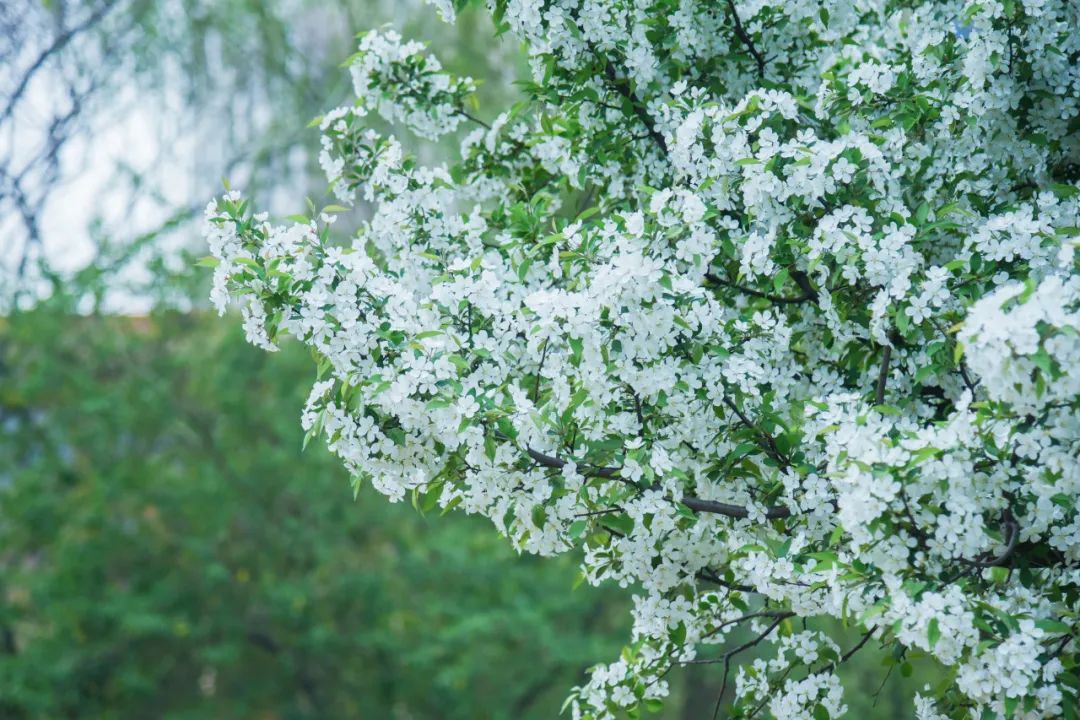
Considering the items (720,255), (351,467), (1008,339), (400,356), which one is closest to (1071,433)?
(1008,339)

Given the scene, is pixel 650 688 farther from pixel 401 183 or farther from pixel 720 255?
pixel 401 183

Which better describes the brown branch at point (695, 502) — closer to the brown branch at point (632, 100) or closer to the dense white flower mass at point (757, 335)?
the dense white flower mass at point (757, 335)

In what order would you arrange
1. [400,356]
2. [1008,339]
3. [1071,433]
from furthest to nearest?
[400,356]
[1071,433]
[1008,339]

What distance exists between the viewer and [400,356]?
3551 mm

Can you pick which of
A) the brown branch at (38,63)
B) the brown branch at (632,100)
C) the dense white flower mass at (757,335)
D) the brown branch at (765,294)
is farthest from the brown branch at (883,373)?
the brown branch at (38,63)

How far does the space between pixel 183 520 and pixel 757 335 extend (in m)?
9.02

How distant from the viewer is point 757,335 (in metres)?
3.92

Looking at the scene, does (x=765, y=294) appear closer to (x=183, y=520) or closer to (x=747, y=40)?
(x=747, y=40)

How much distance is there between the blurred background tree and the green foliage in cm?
2

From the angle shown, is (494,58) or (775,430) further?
(494,58)

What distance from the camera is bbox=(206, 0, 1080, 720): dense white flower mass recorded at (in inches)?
123

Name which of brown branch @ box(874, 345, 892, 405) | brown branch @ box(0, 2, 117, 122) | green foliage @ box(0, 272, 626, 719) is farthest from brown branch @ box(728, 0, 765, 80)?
green foliage @ box(0, 272, 626, 719)

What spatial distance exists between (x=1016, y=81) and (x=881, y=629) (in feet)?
6.38

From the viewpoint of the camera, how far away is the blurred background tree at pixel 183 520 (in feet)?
35.4
